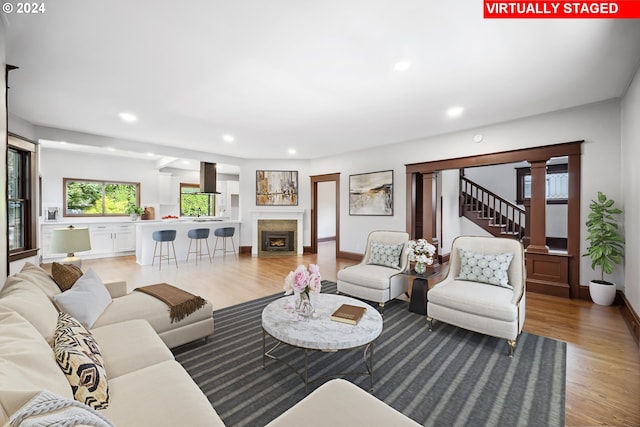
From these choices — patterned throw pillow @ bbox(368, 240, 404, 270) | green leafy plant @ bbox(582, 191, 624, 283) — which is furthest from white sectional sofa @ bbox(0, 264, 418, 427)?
green leafy plant @ bbox(582, 191, 624, 283)

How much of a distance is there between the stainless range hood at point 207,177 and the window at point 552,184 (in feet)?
27.3

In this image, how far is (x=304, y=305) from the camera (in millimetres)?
2273

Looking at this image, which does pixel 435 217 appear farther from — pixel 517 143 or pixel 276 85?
pixel 276 85

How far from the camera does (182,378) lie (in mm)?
1398

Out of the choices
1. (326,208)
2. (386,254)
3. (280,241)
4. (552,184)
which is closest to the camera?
(386,254)

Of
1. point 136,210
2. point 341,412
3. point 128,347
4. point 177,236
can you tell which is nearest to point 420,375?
point 341,412

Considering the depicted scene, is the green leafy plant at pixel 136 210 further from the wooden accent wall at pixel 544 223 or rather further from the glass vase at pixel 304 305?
the wooden accent wall at pixel 544 223

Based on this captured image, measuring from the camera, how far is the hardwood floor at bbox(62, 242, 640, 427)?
70.5 inches

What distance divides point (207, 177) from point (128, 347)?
19.5 feet

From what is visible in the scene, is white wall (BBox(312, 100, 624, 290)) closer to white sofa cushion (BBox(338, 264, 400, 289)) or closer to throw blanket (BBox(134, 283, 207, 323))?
white sofa cushion (BBox(338, 264, 400, 289))

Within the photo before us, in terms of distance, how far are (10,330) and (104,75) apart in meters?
2.79

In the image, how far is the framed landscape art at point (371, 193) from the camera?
602 cm

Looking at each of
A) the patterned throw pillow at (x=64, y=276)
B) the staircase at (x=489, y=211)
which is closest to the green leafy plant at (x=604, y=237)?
the staircase at (x=489, y=211)

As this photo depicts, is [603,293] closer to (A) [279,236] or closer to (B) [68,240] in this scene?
(A) [279,236]
